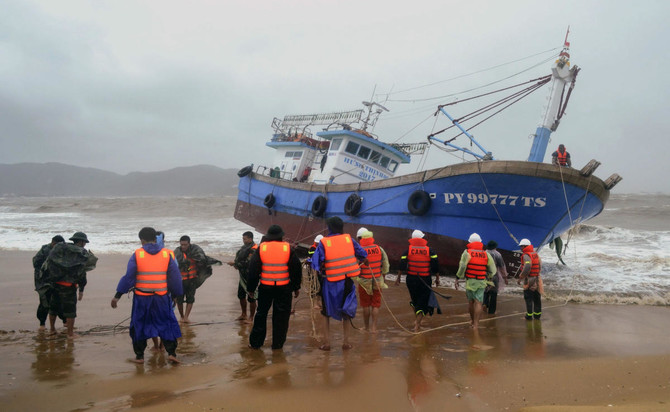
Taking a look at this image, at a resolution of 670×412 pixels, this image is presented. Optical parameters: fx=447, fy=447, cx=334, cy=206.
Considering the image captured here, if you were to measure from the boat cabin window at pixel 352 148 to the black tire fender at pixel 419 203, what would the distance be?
4971 millimetres

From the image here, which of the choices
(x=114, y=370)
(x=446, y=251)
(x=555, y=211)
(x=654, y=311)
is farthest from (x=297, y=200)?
(x=114, y=370)

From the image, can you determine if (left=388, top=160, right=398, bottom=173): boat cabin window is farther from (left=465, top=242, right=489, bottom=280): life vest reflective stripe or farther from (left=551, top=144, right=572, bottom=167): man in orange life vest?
(left=465, top=242, right=489, bottom=280): life vest reflective stripe

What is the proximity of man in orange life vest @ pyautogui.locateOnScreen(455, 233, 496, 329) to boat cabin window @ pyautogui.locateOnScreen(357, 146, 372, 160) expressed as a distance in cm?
1018

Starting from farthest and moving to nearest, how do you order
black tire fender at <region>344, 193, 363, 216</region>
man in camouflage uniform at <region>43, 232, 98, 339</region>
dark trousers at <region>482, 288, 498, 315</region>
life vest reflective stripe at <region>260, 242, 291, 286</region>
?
black tire fender at <region>344, 193, 363, 216</region> < dark trousers at <region>482, 288, 498, 315</region> < man in camouflage uniform at <region>43, 232, 98, 339</region> < life vest reflective stripe at <region>260, 242, 291, 286</region>

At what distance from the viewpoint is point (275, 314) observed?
472cm

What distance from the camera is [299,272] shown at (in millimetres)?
4777

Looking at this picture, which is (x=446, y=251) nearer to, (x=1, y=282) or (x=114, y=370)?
(x=114, y=370)

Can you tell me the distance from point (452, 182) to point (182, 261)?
6.67 meters

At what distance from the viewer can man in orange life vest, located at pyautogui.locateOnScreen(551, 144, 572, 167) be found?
1005 centimetres

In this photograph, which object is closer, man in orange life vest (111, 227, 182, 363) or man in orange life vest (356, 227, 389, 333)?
man in orange life vest (111, 227, 182, 363)

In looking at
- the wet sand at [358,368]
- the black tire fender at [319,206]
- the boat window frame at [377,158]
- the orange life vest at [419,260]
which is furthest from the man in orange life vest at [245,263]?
the boat window frame at [377,158]

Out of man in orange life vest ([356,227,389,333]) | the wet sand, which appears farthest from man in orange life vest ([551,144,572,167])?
man in orange life vest ([356,227,389,333])

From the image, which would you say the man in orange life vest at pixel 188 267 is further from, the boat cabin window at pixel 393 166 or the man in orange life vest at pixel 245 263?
the boat cabin window at pixel 393 166

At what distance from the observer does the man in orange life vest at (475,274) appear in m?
5.85
